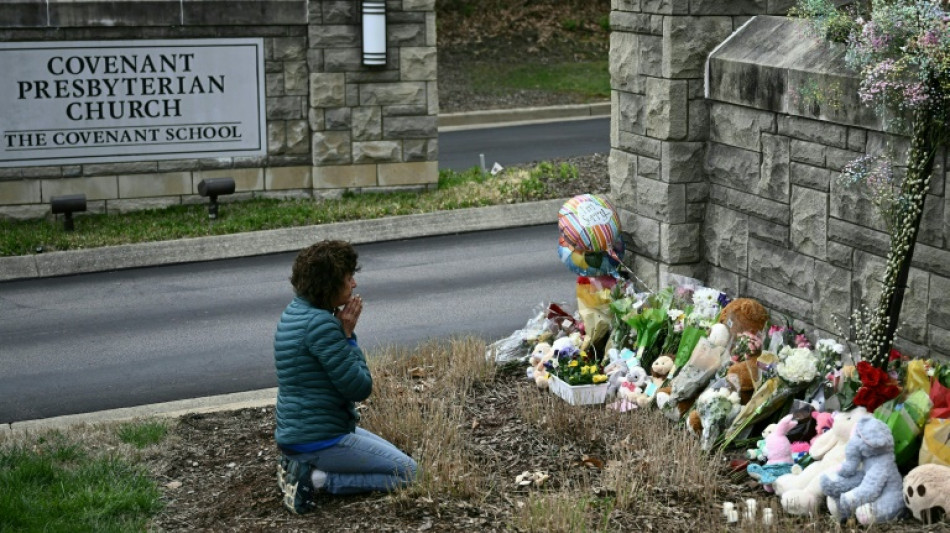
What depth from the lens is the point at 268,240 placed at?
1329 cm

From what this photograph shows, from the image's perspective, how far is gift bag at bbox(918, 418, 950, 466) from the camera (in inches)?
223

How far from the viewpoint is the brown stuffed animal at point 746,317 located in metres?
7.29

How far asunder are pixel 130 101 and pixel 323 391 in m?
8.69

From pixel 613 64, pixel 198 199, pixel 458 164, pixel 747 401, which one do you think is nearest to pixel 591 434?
pixel 747 401

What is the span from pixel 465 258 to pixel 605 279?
440 cm

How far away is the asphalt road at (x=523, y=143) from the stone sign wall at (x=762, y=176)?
915 centimetres

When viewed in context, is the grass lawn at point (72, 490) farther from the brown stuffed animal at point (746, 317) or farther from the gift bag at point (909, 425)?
the gift bag at point (909, 425)

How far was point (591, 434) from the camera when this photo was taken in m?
7.01

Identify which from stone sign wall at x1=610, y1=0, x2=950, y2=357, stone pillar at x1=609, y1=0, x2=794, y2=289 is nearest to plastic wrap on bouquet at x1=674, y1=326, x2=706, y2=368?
stone sign wall at x1=610, y1=0, x2=950, y2=357

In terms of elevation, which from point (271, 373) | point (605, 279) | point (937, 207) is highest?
point (937, 207)

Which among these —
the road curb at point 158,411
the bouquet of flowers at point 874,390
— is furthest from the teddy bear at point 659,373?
the road curb at point 158,411

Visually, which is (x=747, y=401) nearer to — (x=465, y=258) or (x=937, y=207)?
(x=937, y=207)

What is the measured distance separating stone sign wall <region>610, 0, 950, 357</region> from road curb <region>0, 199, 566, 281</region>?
16.5 ft

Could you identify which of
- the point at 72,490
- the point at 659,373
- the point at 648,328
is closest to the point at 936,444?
the point at 659,373
